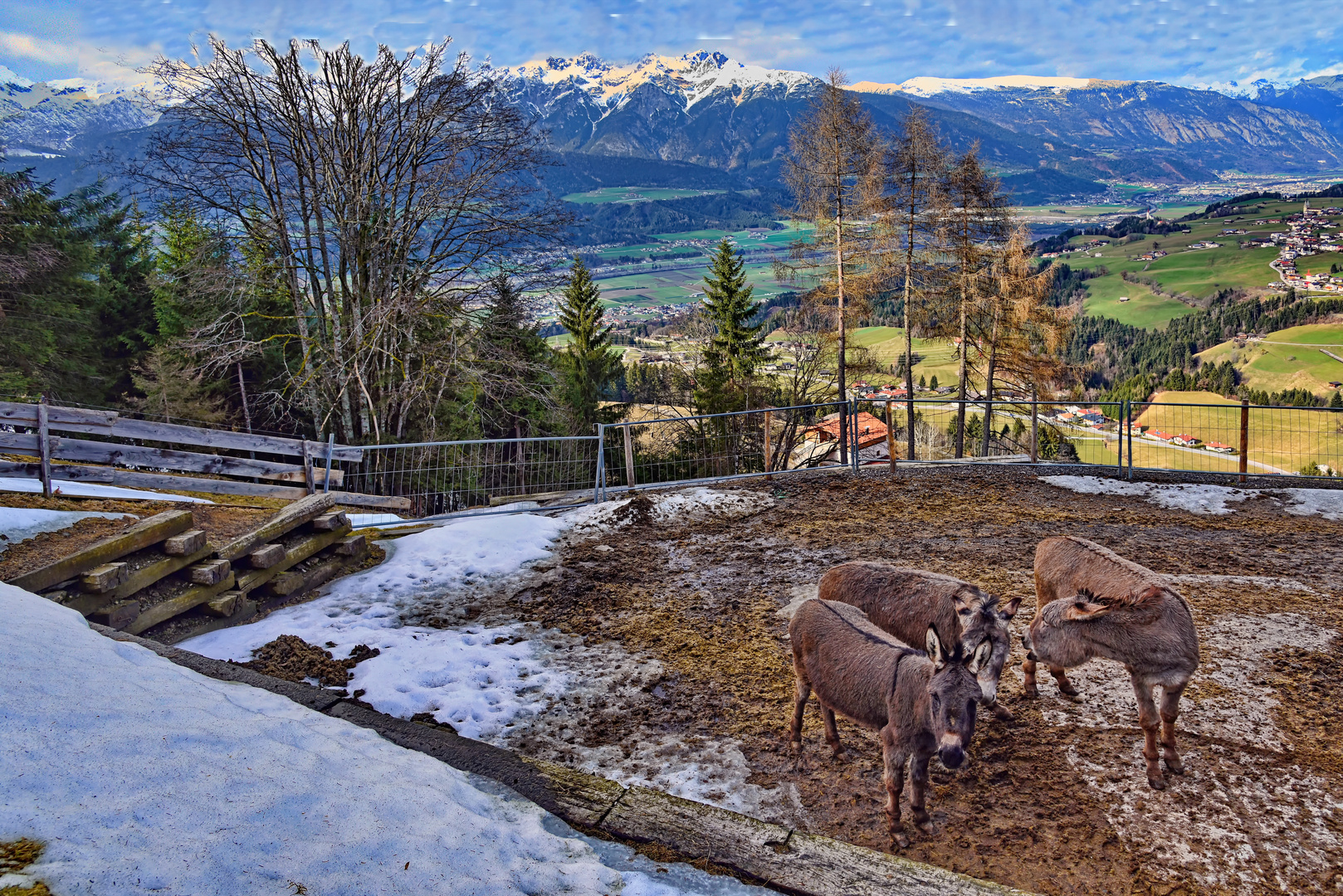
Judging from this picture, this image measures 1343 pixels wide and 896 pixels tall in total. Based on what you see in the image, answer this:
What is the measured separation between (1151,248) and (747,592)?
18969cm

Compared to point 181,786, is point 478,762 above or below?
below

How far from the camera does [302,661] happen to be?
5797 millimetres

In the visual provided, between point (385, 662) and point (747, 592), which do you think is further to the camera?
point (747, 592)

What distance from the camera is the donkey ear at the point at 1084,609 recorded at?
4.43 m

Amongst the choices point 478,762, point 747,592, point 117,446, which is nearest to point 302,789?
point 478,762

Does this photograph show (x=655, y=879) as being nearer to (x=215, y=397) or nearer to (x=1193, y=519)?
(x=1193, y=519)

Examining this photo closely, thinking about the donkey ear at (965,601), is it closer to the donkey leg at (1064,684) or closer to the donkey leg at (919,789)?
the donkey leg at (919,789)

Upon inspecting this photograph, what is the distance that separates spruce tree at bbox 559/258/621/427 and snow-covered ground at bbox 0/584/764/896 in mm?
32374

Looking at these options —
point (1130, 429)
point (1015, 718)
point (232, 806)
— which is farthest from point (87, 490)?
point (1130, 429)

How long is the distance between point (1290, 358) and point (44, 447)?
117 metres

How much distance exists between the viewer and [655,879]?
3.14 m

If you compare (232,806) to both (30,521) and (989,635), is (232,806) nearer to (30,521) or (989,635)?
(989,635)

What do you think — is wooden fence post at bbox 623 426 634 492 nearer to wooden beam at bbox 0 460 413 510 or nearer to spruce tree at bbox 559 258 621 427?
wooden beam at bbox 0 460 413 510

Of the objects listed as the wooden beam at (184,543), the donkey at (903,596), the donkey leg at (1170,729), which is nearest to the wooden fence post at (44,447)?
the wooden beam at (184,543)
